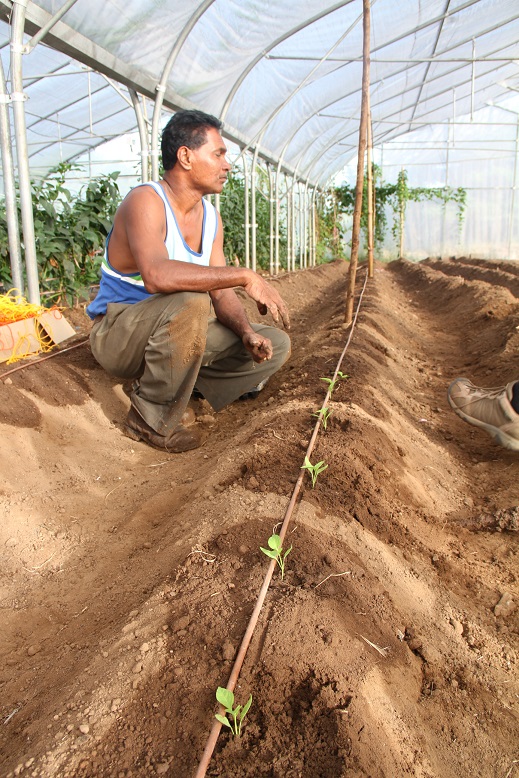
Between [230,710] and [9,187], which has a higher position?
[9,187]

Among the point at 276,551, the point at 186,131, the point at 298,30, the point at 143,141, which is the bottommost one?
the point at 276,551

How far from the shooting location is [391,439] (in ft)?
9.32

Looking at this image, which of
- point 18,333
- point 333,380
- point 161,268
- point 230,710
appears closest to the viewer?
point 230,710

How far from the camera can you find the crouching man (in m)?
2.75

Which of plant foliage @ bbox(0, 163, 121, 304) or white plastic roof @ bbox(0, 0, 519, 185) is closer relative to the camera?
white plastic roof @ bbox(0, 0, 519, 185)

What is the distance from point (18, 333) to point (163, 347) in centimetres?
107

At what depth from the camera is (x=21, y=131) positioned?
369 cm

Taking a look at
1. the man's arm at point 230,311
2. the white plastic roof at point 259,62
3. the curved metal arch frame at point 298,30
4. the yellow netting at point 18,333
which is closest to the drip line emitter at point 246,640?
the man's arm at point 230,311

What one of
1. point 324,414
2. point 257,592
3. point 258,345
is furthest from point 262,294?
point 257,592

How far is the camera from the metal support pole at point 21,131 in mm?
3527

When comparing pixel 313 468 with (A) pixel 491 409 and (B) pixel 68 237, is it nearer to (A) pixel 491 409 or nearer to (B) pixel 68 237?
(A) pixel 491 409

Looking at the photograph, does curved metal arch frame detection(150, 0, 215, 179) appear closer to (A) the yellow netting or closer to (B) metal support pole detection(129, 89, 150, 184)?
(B) metal support pole detection(129, 89, 150, 184)

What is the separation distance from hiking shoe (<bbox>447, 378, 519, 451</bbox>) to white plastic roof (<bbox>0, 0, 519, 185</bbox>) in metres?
3.49

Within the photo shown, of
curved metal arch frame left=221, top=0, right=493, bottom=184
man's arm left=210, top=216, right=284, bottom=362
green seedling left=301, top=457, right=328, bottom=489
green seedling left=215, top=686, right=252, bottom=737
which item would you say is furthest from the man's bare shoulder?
curved metal arch frame left=221, top=0, right=493, bottom=184
